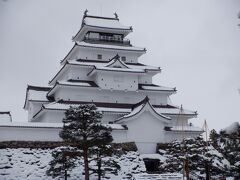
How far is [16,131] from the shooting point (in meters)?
30.5

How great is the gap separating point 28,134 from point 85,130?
8.23 m

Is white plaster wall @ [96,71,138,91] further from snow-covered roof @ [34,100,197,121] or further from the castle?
snow-covered roof @ [34,100,197,121]

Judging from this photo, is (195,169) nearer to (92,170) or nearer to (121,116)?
(92,170)

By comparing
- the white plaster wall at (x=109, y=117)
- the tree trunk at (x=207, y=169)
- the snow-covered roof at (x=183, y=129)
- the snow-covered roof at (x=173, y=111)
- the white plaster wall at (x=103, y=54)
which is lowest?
the tree trunk at (x=207, y=169)

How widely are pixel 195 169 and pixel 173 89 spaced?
15.2 meters

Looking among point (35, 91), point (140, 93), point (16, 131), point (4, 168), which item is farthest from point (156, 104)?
point (4, 168)

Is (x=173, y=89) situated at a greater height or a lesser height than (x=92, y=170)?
greater

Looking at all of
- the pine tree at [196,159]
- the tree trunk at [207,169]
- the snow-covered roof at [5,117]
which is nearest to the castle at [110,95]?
the snow-covered roof at [5,117]

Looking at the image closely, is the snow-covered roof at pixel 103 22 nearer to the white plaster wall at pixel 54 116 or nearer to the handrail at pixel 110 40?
the handrail at pixel 110 40

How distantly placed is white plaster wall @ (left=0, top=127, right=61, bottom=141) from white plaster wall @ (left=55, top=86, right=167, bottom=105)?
7363 mm

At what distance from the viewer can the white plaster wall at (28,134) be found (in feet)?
98.8

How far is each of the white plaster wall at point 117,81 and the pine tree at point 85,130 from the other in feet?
48.6

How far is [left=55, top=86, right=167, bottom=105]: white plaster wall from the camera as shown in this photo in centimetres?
3841

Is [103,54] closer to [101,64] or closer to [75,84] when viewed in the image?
[101,64]
